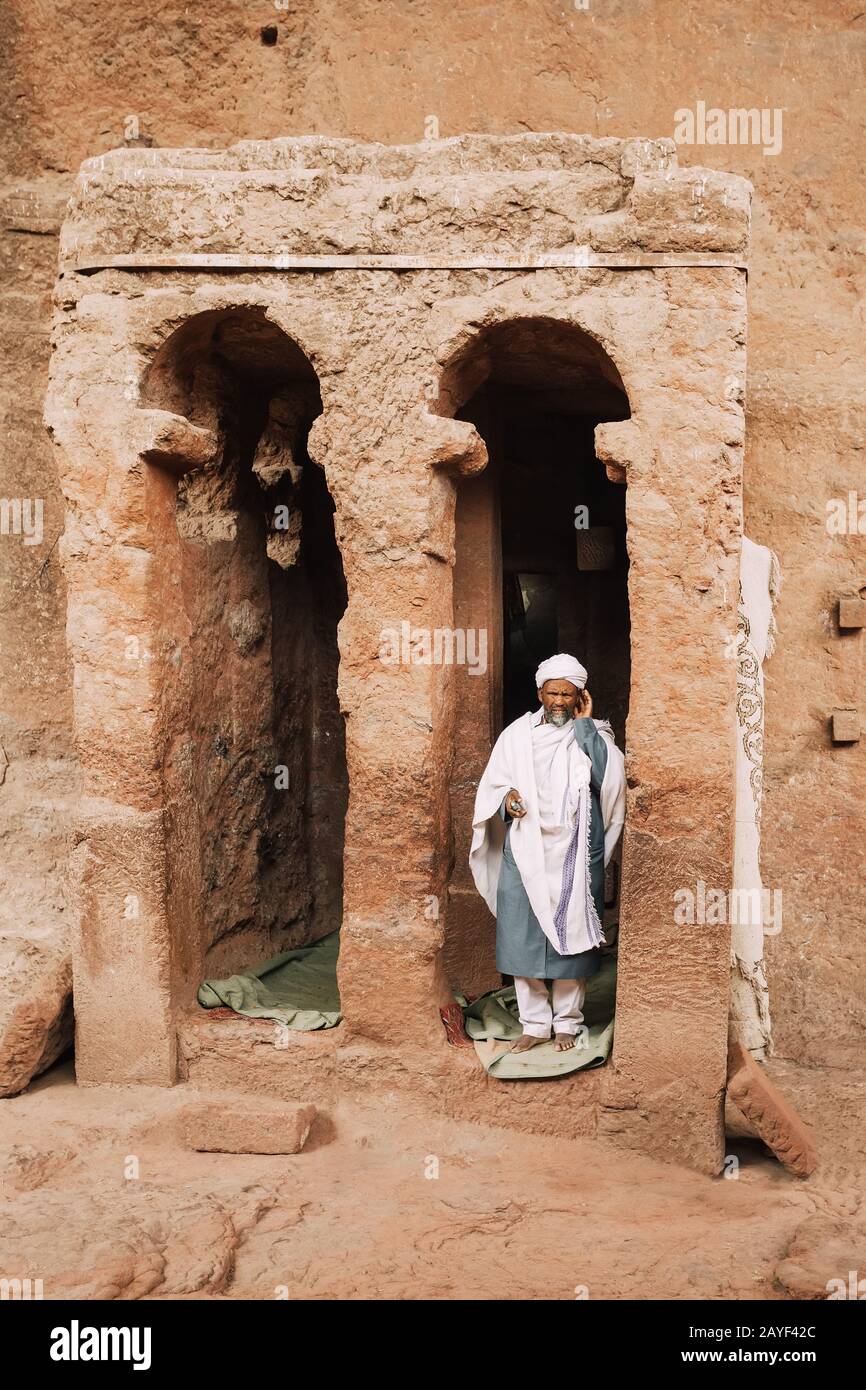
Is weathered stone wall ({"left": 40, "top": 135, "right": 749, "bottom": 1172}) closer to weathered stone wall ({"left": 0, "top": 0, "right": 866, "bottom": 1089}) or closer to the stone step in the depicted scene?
the stone step

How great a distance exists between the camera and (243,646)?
6.72m

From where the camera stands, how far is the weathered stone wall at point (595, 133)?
6.74m

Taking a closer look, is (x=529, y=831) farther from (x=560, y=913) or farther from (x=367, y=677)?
(x=367, y=677)

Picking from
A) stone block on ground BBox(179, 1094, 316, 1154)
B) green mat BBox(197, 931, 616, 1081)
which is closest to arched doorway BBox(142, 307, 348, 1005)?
green mat BBox(197, 931, 616, 1081)

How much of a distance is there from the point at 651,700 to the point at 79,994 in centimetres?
301

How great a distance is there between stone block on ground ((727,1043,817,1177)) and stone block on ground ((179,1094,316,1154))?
187 cm

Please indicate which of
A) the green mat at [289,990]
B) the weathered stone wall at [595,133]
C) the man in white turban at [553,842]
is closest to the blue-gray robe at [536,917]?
the man in white turban at [553,842]

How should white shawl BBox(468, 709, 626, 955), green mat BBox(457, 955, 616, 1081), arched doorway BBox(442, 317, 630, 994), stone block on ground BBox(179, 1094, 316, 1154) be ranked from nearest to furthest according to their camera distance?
stone block on ground BBox(179, 1094, 316, 1154)
green mat BBox(457, 955, 616, 1081)
white shawl BBox(468, 709, 626, 955)
arched doorway BBox(442, 317, 630, 994)

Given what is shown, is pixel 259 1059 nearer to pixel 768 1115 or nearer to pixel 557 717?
pixel 557 717

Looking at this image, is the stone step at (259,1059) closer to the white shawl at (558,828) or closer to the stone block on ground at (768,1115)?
the white shawl at (558,828)

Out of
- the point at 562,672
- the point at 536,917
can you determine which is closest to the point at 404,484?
the point at 562,672

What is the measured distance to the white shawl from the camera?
5582mm

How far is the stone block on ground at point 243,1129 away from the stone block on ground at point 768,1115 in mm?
1873

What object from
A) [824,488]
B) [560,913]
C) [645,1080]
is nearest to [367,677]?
[560,913]
